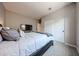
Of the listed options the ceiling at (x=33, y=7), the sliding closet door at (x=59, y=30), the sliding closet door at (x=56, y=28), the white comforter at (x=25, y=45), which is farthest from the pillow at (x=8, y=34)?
the sliding closet door at (x=59, y=30)

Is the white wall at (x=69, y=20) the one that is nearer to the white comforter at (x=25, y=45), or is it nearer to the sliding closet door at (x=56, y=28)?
the sliding closet door at (x=56, y=28)

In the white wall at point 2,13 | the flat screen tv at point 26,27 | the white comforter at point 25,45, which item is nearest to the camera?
the white comforter at point 25,45

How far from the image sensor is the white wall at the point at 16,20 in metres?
1.44

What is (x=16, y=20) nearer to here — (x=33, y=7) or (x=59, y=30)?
(x=33, y=7)

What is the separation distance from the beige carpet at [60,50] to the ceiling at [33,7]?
570mm

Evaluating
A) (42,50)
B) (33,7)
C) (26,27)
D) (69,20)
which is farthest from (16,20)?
(69,20)

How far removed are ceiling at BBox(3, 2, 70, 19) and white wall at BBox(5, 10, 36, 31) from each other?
0.06 metres

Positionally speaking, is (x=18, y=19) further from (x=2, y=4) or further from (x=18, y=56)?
(x=18, y=56)

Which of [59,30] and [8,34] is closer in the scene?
[8,34]

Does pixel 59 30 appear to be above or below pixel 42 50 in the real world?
above

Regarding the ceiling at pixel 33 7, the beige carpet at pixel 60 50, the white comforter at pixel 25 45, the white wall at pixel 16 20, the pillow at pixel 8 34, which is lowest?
the beige carpet at pixel 60 50

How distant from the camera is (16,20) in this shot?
1.49 m

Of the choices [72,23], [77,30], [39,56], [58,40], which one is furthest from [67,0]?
[39,56]

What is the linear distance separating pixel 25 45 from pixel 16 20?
0.43m
